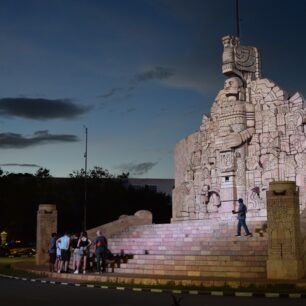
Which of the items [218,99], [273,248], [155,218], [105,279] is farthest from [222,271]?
[155,218]

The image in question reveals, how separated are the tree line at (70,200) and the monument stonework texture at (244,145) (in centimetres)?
2214

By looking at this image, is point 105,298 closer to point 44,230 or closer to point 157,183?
point 44,230

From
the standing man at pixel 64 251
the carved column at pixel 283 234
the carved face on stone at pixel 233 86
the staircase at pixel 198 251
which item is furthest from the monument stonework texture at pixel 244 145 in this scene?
the standing man at pixel 64 251

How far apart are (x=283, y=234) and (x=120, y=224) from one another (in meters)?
12.3

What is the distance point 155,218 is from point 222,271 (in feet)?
137

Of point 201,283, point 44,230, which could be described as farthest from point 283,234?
point 44,230

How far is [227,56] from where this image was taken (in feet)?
90.0

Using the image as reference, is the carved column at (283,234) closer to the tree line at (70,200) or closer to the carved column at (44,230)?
the carved column at (44,230)

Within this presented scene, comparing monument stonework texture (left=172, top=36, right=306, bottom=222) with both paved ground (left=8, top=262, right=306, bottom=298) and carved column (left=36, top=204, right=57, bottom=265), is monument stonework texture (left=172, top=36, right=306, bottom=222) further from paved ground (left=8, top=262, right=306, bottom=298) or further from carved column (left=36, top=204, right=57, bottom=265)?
paved ground (left=8, top=262, right=306, bottom=298)

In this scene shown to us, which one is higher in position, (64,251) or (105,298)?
(64,251)

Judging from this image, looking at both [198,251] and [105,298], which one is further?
[198,251]

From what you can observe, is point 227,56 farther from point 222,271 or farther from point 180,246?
point 222,271

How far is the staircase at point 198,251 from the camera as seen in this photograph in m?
16.3

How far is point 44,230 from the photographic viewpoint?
23.3m
